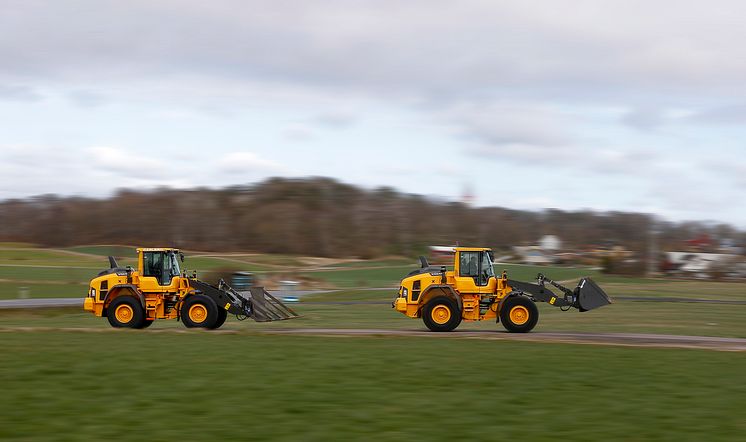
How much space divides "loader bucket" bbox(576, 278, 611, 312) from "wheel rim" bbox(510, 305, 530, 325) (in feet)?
7.01

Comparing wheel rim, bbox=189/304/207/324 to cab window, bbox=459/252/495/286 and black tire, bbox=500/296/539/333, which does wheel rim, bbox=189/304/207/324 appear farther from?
black tire, bbox=500/296/539/333

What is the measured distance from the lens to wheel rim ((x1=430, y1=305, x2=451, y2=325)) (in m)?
26.9

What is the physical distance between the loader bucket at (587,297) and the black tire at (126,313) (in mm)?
14959

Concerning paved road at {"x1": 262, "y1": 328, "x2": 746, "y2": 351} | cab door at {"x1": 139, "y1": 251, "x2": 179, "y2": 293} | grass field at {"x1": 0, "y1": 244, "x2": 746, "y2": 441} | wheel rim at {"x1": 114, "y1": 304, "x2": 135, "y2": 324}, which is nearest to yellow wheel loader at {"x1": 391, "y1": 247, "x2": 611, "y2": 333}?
paved road at {"x1": 262, "y1": 328, "x2": 746, "y2": 351}

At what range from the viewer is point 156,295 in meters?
28.4

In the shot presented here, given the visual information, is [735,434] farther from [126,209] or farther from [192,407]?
[126,209]

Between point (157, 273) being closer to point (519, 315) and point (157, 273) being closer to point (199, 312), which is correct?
point (199, 312)

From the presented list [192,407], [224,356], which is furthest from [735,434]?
[224,356]

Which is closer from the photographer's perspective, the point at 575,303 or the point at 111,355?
the point at 111,355

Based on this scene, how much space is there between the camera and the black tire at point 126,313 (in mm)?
28016

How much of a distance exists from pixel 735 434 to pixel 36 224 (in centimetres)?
14925

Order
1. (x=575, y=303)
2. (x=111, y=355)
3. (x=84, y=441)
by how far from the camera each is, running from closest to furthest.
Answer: (x=84, y=441)
(x=111, y=355)
(x=575, y=303)

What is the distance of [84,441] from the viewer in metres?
10.6

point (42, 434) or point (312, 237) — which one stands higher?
point (312, 237)
